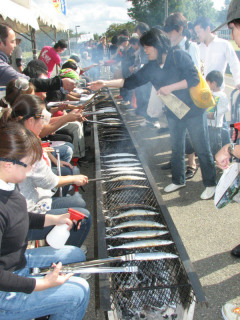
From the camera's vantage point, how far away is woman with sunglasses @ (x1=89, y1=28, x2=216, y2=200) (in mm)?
3578

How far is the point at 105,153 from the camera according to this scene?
447 cm

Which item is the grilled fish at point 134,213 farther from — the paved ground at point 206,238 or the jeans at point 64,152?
the jeans at point 64,152

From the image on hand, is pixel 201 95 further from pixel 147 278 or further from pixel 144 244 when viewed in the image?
pixel 147 278

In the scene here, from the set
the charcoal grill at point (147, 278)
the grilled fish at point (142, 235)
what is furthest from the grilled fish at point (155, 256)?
the grilled fish at point (142, 235)

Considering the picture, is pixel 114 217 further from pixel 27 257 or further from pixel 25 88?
pixel 25 88

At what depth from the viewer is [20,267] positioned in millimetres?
1953

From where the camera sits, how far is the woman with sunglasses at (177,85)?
3.58 m

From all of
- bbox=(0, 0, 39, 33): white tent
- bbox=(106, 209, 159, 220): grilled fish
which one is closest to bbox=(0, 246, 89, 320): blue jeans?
bbox=(106, 209, 159, 220): grilled fish

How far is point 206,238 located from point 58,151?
2188mm

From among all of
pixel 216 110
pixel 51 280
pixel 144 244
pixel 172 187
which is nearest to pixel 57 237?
pixel 51 280

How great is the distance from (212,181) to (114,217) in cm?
203

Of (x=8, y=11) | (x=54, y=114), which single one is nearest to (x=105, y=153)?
(x=54, y=114)

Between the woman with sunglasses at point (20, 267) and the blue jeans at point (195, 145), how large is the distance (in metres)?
2.61

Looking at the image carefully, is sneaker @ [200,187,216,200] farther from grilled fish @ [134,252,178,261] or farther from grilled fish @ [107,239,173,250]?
grilled fish @ [134,252,178,261]
